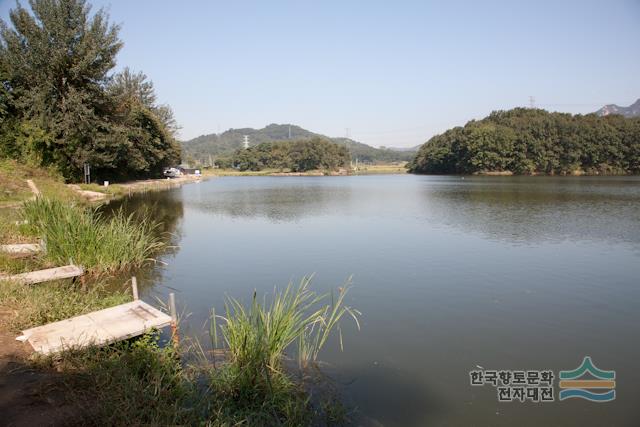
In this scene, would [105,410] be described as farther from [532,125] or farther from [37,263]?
[532,125]

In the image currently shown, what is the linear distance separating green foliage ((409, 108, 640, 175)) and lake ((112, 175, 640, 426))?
6369 cm

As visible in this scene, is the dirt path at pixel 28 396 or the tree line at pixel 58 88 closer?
the dirt path at pixel 28 396

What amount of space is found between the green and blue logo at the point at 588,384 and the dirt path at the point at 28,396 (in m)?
5.38

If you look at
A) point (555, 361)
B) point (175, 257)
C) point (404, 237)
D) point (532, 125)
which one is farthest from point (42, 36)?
point (532, 125)

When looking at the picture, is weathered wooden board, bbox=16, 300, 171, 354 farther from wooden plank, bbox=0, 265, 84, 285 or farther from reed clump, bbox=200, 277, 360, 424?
wooden plank, bbox=0, 265, 84, 285

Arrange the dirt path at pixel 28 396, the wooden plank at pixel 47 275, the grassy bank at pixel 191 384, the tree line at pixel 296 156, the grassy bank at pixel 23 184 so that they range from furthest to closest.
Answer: the tree line at pixel 296 156 → the grassy bank at pixel 23 184 → the wooden plank at pixel 47 275 → the grassy bank at pixel 191 384 → the dirt path at pixel 28 396

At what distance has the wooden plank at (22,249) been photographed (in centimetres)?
875

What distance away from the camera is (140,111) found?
41594mm

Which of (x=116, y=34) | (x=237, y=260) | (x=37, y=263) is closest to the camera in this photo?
(x=37, y=263)

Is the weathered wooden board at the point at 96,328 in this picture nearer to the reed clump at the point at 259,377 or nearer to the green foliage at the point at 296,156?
the reed clump at the point at 259,377

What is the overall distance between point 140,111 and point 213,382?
4266 centimetres

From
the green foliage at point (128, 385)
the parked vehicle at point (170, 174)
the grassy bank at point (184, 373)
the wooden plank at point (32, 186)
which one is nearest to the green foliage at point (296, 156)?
the parked vehicle at point (170, 174)

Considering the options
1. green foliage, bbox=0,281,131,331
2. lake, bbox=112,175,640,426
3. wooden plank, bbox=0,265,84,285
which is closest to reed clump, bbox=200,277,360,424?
lake, bbox=112,175,640,426

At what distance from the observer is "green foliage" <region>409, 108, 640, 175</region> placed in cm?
7338
